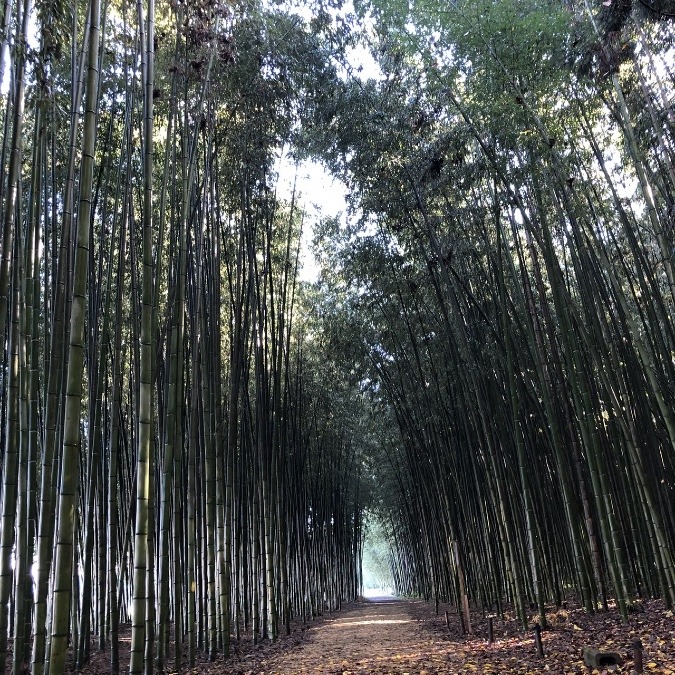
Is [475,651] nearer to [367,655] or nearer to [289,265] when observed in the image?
[367,655]

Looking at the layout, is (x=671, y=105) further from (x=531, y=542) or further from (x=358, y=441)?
(x=358, y=441)

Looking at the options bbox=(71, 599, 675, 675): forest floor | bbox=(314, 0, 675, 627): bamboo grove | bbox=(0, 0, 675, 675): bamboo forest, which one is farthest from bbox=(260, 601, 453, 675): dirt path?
bbox=(314, 0, 675, 627): bamboo grove

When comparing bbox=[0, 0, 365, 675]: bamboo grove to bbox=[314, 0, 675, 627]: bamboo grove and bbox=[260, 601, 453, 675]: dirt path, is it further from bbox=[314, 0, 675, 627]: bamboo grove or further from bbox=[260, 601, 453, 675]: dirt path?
bbox=[314, 0, 675, 627]: bamboo grove

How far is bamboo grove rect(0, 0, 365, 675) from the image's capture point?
2.58 metres

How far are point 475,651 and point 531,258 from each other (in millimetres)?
3255

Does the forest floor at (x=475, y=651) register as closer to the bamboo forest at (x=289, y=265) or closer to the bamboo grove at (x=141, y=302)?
the bamboo forest at (x=289, y=265)

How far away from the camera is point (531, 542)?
13.7 feet

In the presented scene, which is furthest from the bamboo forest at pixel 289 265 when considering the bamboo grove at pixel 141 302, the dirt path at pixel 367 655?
the dirt path at pixel 367 655

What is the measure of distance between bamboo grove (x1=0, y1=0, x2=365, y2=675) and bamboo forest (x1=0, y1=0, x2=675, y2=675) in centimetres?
3

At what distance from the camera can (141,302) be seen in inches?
138

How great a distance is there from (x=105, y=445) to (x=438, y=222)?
11.9ft

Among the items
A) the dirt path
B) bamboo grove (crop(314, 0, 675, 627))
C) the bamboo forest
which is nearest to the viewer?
the bamboo forest

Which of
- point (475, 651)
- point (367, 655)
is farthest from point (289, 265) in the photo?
point (475, 651)

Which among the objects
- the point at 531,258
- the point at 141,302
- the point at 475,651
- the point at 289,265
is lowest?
the point at 475,651
